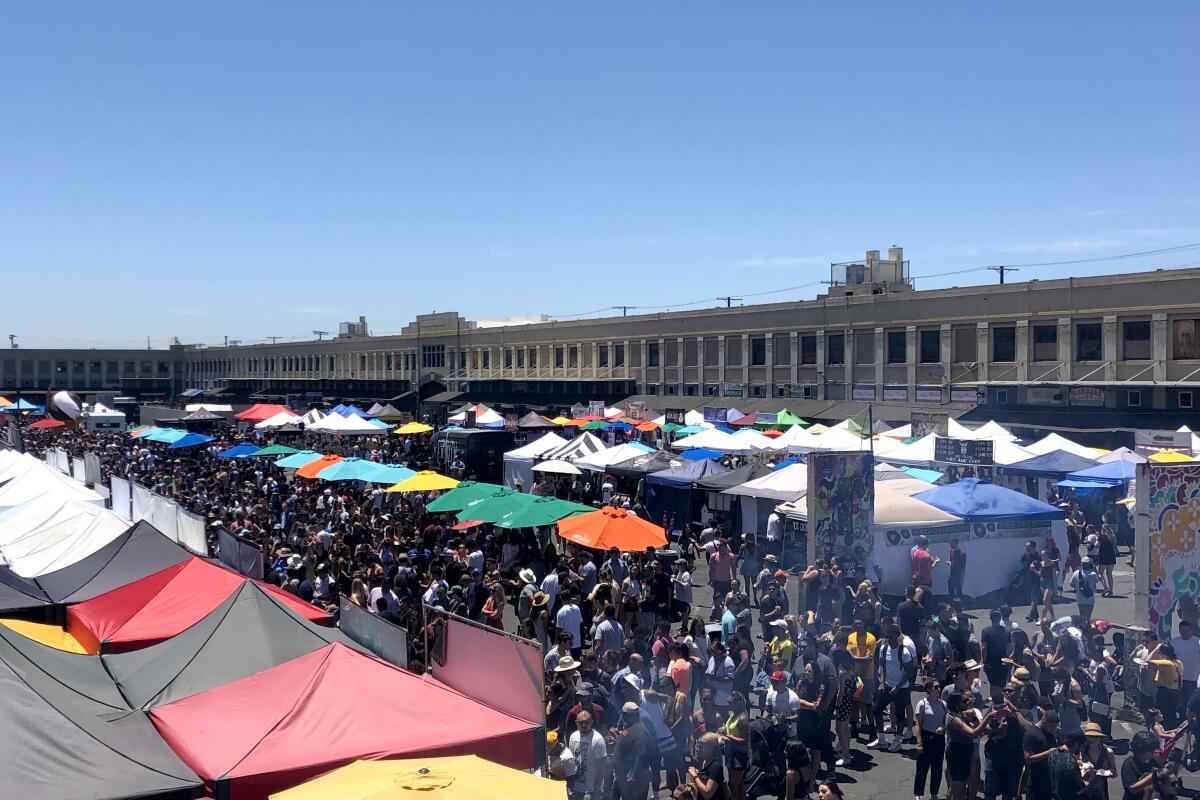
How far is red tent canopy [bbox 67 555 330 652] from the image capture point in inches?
479

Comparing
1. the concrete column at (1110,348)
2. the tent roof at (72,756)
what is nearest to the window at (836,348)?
the concrete column at (1110,348)

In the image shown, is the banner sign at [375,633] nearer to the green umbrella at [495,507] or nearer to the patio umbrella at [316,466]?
the green umbrella at [495,507]

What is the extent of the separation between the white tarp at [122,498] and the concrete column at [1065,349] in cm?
3257

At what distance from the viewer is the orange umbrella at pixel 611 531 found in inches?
655

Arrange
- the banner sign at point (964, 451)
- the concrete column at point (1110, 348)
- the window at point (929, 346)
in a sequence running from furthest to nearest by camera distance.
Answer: the window at point (929, 346)
the concrete column at point (1110, 348)
the banner sign at point (964, 451)

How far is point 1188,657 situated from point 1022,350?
3163 centimetres

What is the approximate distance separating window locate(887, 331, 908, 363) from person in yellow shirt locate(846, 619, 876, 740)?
3594 cm

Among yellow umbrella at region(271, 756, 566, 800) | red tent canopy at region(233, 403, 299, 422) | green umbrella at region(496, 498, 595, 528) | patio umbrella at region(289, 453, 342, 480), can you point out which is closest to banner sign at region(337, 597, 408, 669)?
yellow umbrella at region(271, 756, 566, 800)

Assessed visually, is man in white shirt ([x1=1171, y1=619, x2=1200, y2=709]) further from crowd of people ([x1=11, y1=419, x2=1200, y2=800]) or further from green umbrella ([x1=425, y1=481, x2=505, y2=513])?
green umbrella ([x1=425, y1=481, x2=505, y2=513])

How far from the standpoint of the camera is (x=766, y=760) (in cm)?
891

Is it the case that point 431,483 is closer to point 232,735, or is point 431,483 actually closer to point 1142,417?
point 232,735

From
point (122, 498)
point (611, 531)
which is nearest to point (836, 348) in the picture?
point (611, 531)

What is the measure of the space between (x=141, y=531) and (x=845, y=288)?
48605 millimetres

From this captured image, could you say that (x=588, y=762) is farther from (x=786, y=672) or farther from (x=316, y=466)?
(x=316, y=466)
